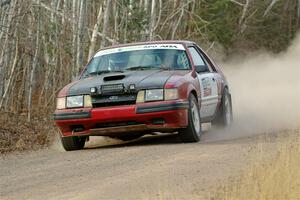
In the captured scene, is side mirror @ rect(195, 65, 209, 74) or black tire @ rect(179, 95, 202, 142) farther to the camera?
side mirror @ rect(195, 65, 209, 74)

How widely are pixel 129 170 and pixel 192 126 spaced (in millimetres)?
2756

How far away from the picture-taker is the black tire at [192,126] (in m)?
12.2

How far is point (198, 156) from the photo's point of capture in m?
10.5

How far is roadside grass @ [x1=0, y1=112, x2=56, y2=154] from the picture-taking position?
13383mm

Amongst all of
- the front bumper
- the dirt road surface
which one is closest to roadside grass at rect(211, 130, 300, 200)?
the dirt road surface

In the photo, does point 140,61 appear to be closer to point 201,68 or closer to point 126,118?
point 201,68

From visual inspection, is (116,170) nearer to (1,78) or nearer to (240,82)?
(1,78)

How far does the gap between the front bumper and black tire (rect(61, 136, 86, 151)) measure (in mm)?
276

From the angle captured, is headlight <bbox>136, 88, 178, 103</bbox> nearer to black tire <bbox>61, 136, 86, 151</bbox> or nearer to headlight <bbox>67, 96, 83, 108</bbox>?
headlight <bbox>67, 96, 83, 108</bbox>

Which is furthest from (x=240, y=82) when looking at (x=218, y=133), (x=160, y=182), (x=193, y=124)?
(x=160, y=182)

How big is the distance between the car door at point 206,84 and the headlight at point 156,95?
1.29 metres

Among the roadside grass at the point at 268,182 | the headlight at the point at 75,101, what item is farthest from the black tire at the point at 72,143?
the roadside grass at the point at 268,182

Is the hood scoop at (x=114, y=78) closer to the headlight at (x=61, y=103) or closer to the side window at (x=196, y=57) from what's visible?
the headlight at (x=61, y=103)

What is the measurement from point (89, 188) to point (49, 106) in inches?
470
